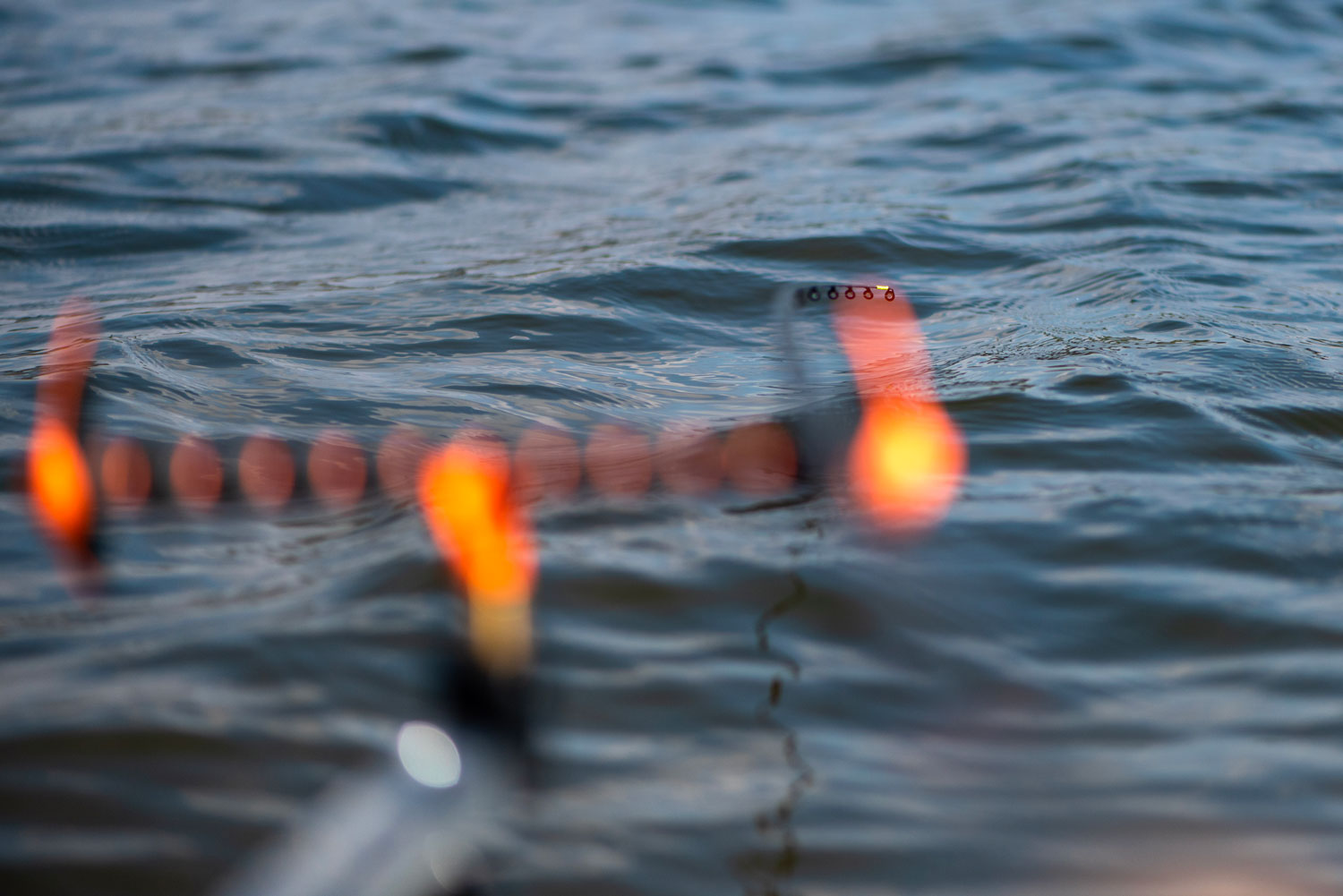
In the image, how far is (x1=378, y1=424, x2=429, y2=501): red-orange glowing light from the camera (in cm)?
302

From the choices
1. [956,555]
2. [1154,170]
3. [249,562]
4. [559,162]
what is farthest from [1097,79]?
[249,562]

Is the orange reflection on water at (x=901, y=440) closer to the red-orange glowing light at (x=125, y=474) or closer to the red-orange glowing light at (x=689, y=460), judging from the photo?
the red-orange glowing light at (x=689, y=460)

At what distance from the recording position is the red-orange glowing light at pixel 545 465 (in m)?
2.98

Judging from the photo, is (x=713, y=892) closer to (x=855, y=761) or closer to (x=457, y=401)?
(x=855, y=761)

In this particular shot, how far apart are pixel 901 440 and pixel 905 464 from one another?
0.56 feet

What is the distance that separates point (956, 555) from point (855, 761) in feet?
2.53

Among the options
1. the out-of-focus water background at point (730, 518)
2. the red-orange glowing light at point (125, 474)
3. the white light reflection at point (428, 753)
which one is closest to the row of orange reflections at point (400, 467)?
the red-orange glowing light at point (125, 474)

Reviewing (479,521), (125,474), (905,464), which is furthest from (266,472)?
(905,464)

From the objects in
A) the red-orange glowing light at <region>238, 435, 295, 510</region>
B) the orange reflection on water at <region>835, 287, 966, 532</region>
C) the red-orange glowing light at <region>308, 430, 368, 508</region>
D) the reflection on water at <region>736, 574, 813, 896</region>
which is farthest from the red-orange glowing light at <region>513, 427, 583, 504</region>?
the reflection on water at <region>736, 574, 813, 896</region>

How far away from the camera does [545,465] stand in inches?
127

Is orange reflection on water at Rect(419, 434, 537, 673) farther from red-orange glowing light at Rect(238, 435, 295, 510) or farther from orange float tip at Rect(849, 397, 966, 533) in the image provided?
orange float tip at Rect(849, 397, 966, 533)

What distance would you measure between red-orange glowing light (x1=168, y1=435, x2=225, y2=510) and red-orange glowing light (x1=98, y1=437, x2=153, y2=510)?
64 mm

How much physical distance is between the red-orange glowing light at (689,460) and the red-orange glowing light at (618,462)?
0.14 ft

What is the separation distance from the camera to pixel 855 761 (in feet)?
6.46
